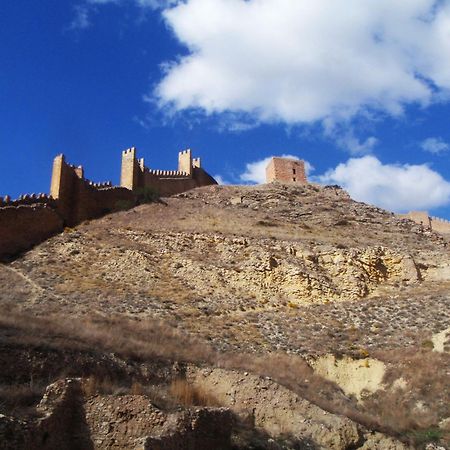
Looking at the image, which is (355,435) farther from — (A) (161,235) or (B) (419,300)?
(A) (161,235)

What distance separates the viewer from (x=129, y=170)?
39969 millimetres

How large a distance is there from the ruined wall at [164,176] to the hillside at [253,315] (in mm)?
2269

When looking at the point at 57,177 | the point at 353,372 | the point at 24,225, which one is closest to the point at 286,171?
the point at 57,177

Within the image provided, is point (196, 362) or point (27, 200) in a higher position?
point (27, 200)

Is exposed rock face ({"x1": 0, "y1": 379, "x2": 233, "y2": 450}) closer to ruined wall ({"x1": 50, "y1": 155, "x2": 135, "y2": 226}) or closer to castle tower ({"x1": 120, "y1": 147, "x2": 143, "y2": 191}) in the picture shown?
ruined wall ({"x1": 50, "y1": 155, "x2": 135, "y2": 226})

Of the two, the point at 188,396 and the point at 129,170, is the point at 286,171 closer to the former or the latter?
the point at 129,170

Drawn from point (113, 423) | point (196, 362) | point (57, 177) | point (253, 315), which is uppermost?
point (57, 177)

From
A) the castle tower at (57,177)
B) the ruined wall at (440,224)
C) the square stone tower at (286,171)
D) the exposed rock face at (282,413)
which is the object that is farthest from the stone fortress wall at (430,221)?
the exposed rock face at (282,413)

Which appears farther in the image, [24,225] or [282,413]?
[24,225]

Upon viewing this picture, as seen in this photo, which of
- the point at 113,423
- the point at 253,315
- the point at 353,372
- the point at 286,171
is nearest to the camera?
the point at 113,423

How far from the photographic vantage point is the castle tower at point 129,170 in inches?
1555

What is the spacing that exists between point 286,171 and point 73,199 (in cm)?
2058

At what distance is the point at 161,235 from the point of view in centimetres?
3150

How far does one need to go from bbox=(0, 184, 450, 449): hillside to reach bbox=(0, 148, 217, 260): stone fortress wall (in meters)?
1.53
